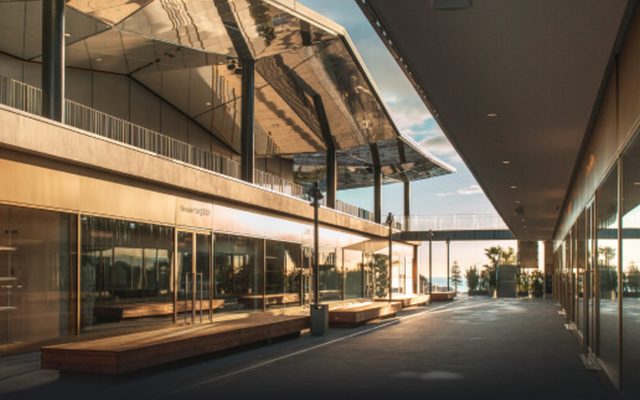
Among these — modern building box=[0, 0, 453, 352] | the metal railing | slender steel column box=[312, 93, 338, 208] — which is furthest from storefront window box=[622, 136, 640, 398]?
the metal railing

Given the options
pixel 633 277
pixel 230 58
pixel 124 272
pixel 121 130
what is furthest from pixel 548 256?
pixel 633 277

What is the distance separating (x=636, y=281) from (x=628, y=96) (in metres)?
2.23

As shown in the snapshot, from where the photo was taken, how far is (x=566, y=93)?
11633 millimetres

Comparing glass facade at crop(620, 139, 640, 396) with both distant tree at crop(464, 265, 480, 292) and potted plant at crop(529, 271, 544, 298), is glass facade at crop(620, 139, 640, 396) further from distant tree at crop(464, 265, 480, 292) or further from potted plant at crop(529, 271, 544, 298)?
distant tree at crop(464, 265, 480, 292)

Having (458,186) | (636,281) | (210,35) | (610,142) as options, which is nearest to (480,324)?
(210,35)

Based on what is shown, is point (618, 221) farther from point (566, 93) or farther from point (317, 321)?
point (317, 321)

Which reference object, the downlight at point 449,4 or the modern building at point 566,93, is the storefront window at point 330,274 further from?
the downlight at point 449,4

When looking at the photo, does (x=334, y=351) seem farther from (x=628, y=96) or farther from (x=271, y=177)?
(x=271, y=177)

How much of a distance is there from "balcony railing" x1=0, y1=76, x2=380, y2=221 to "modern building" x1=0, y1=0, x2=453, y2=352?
0.08 metres

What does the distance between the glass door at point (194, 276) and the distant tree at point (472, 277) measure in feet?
150

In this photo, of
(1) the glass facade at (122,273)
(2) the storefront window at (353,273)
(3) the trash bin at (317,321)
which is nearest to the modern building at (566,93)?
(3) the trash bin at (317,321)

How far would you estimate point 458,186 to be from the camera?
192 m

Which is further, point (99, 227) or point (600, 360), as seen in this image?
point (99, 227)

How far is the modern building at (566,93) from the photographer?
26.7ft
